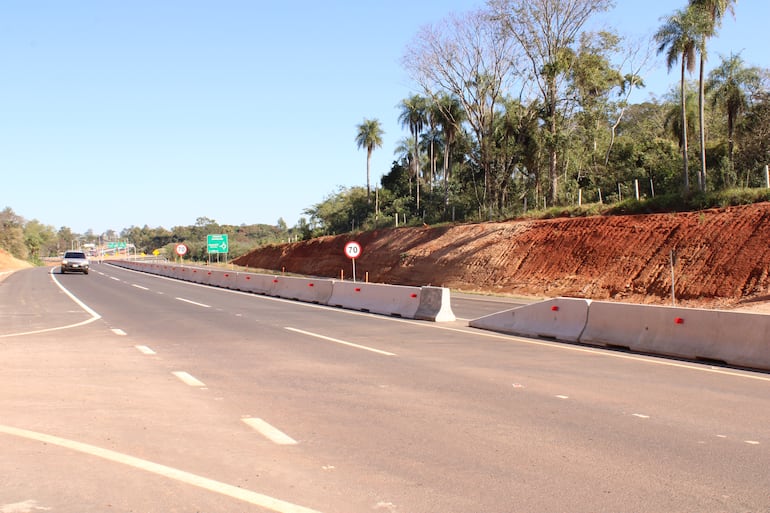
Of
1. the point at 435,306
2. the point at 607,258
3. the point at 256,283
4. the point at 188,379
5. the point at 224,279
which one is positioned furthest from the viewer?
the point at 224,279

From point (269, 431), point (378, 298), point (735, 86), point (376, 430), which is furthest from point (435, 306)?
point (735, 86)

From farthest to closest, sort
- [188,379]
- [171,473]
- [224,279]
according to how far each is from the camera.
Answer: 1. [224,279]
2. [188,379]
3. [171,473]

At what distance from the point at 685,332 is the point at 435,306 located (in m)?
7.72

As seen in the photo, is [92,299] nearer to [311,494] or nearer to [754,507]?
[311,494]

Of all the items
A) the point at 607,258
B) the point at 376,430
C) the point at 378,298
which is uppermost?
the point at 607,258

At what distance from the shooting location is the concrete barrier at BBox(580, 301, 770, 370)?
10.4 metres

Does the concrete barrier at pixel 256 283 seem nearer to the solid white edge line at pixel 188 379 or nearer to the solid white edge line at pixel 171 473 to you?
the solid white edge line at pixel 188 379

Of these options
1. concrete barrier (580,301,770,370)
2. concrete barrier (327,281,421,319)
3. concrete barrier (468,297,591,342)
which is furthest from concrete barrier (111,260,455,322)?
concrete barrier (580,301,770,370)

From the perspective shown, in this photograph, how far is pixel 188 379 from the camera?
31.3 feet

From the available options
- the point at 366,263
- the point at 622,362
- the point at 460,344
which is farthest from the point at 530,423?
the point at 366,263

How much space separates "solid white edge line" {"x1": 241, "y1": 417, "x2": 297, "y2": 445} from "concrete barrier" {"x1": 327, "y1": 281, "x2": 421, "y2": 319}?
1200cm

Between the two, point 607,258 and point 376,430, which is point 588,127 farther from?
point 376,430

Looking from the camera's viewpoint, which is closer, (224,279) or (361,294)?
(361,294)

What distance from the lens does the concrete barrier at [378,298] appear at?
63.1 ft
